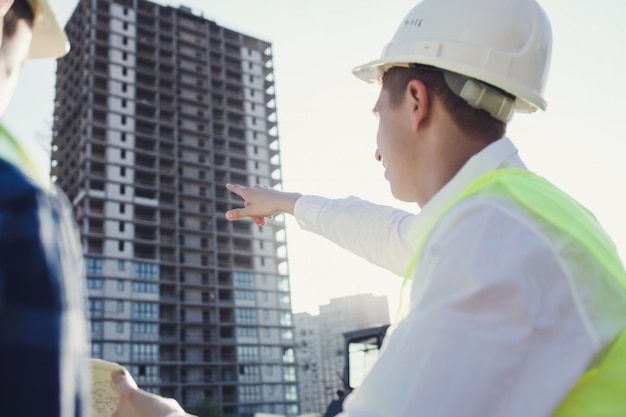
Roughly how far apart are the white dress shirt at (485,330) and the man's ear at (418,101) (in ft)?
1.51

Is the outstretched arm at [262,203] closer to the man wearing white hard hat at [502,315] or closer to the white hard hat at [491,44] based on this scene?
the white hard hat at [491,44]

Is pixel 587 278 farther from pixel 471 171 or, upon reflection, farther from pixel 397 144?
pixel 397 144

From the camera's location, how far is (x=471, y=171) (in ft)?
3.95

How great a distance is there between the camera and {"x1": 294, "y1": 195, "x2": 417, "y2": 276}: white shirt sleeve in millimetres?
1934

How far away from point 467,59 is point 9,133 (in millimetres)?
1090

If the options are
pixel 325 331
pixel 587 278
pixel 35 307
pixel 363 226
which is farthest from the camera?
pixel 325 331

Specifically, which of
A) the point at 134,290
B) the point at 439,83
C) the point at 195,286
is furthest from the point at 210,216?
the point at 439,83

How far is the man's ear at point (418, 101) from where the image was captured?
1354 mm

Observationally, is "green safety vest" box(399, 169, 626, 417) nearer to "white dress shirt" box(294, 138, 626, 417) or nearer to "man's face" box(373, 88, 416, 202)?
"white dress shirt" box(294, 138, 626, 417)

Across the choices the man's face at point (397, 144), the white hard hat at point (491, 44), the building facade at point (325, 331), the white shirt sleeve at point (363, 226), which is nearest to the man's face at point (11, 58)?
the man's face at point (397, 144)

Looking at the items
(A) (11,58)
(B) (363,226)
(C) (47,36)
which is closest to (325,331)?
(B) (363,226)

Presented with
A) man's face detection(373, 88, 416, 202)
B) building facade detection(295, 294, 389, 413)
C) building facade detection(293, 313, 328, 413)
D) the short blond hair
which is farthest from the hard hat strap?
building facade detection(293, 313, 328, 413)

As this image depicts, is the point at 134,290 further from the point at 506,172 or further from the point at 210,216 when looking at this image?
the point at 506,172

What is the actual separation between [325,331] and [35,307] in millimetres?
117940
